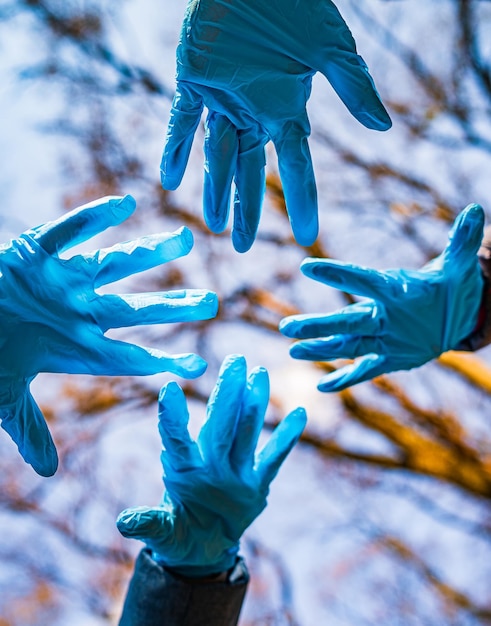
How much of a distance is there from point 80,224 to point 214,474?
94 centimetres

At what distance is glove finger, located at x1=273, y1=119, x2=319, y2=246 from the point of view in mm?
2135

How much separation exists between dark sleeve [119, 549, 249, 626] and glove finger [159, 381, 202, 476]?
0.35 meters

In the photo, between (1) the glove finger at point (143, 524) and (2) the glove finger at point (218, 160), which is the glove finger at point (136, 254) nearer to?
(2) the glove finger at point (218, 160)

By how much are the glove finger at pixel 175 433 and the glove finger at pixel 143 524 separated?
0.56 ft

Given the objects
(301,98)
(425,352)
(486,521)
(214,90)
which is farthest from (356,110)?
(486,521)

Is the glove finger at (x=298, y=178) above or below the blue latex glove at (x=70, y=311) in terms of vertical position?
above

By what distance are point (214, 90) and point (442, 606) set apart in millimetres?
5439

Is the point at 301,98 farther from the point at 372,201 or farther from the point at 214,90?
the point at 372,201

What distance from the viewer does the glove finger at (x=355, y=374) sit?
260 cm

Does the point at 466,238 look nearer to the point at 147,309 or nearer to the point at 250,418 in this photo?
the point at 250,418

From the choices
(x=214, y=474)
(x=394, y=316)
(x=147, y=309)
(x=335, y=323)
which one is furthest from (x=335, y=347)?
(x=147, y=309)

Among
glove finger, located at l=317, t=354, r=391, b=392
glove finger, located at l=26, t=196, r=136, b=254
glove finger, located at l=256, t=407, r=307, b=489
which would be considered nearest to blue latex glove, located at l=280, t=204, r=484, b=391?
glove finger, located at l=317, t=354, r=391, b=392

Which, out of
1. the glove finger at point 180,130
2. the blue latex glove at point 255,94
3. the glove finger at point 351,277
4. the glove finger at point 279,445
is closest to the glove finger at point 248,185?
the blue latex glove at point 255,94

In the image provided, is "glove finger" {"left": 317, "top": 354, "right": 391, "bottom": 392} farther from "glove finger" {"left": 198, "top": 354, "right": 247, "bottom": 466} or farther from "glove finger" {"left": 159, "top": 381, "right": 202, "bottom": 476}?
"glove finger" {"left": 159, "top": 381, "right": 202, "bottom": 476}
